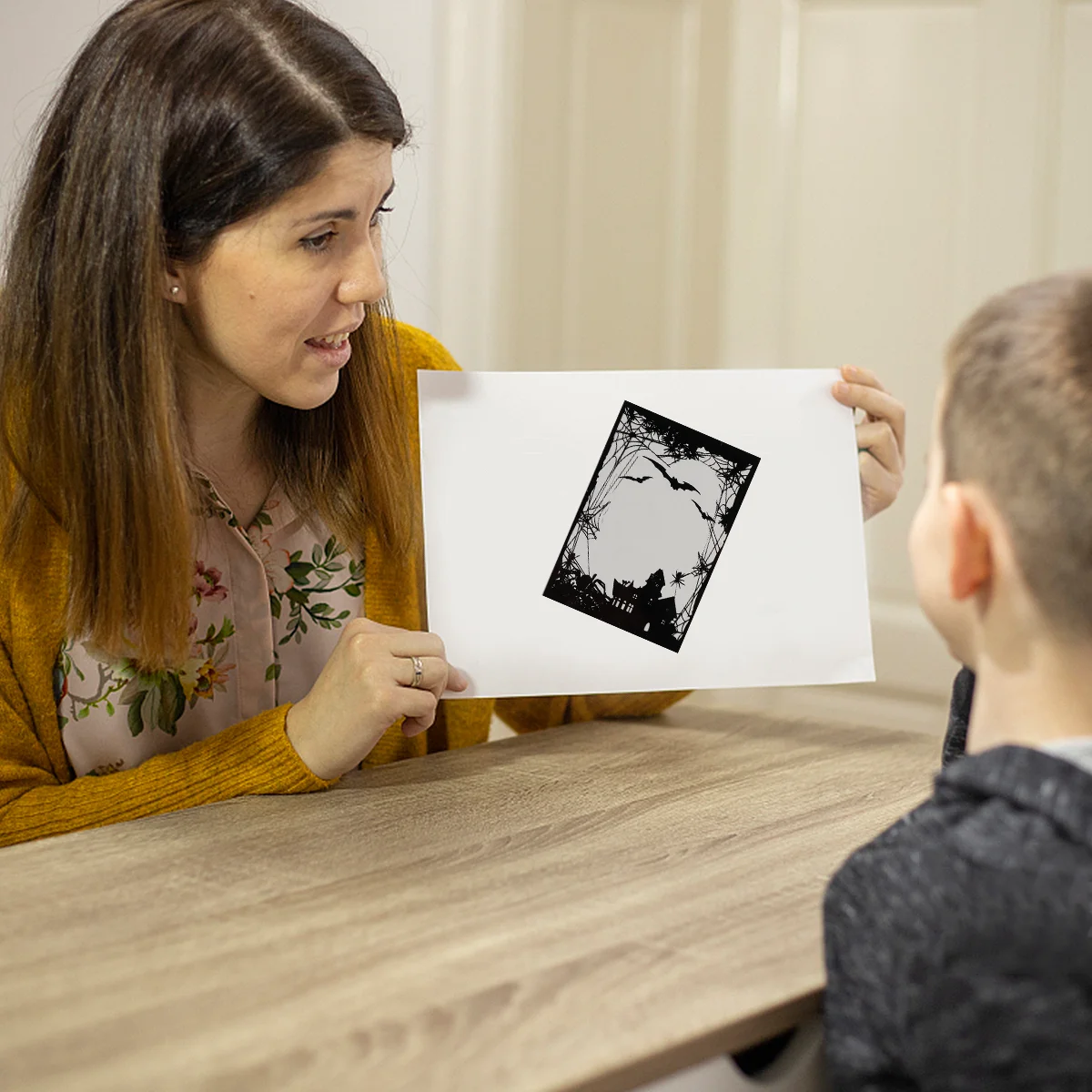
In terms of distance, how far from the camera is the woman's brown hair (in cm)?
119

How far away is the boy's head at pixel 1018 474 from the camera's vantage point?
71 centimetres

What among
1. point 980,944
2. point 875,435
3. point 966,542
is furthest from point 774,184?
point 980,944

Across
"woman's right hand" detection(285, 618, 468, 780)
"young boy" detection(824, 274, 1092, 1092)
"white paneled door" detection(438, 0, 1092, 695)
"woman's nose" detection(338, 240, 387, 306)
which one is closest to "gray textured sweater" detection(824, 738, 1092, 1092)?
"young boy" detection(824, 274, 1092, 1092)

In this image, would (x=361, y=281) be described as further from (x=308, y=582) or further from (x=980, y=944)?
(x=980, y=944)

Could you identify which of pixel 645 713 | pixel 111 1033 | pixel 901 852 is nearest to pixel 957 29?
pixel 645 713

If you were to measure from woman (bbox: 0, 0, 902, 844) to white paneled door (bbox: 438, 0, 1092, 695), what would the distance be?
1151mm

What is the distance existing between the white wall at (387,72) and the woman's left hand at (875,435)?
126 cm

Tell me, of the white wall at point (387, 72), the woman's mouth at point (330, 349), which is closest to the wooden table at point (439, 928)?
the woman's mouth at point (330, 349)

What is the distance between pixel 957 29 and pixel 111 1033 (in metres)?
2.26

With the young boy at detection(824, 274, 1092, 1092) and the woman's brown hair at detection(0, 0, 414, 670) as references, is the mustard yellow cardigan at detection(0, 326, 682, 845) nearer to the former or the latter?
the woman's brown hair at detection(0, 0, 414, 670)

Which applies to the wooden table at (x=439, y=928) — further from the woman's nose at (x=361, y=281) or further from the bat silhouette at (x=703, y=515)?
the woman's nose at (x=361, y=281)

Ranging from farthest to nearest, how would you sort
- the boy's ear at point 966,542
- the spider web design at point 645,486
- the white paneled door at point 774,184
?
the white paneled door at point 774,184, the spider web design at point 645,486, the boy's ear at point 966,542

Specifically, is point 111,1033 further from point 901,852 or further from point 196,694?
point 196,694

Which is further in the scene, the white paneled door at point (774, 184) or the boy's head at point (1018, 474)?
the white paneled door at point (774, 184)
